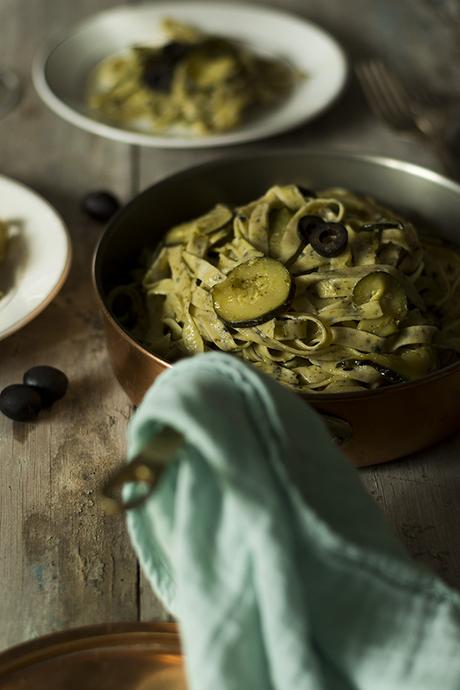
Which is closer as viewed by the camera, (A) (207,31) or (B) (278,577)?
(B) (278,577)

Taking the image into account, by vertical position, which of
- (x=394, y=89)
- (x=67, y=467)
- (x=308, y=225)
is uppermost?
(x=308, y=225)

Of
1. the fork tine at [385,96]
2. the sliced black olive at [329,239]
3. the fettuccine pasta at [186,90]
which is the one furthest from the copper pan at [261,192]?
the fork tine at [385,96]

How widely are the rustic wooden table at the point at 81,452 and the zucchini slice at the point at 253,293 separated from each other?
1.00 ft

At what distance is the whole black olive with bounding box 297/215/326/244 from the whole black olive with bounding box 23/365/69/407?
1.67 feet

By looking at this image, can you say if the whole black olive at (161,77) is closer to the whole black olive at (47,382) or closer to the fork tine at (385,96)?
the fork tine at (385,96)

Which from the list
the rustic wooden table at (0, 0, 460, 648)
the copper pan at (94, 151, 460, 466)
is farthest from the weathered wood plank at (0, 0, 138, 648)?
the copper pan at (94, 151, 460, 466)

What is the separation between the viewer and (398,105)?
242cm

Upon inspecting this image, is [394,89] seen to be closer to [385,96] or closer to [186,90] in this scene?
[385,96]

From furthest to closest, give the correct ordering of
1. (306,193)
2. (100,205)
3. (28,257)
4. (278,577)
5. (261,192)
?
(100,205) < (261,192) < (28,257) < (306,193) < (278,577)

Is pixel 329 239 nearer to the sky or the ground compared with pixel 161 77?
nearer to the sky

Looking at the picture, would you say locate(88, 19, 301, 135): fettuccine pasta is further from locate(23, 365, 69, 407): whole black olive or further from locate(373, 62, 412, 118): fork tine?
locate(23, 365, 69, 407): whole black olive

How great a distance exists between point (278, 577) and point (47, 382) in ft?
2.62

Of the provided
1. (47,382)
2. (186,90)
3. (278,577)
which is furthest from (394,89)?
(278,577)

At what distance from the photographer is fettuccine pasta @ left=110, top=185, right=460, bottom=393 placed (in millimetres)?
1505
